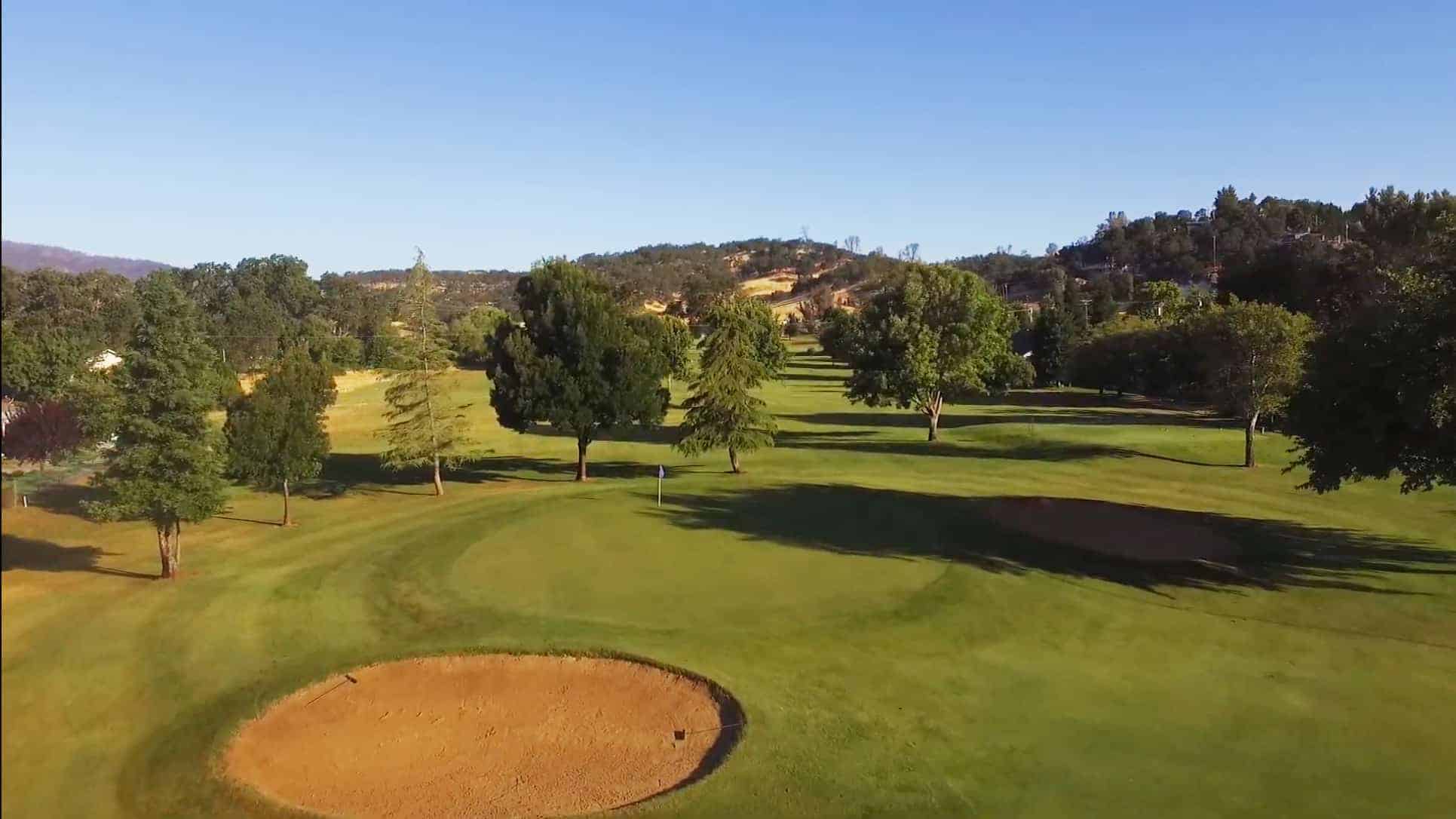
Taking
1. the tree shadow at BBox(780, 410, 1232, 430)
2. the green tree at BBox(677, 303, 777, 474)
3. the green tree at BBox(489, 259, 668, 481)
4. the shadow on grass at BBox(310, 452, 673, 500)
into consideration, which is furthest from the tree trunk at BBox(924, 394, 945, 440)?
the green tree at BBox(489, 259, 668, 481)

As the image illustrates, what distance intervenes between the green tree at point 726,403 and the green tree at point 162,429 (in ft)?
90.7

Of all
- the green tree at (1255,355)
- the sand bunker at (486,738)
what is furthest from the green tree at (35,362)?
the green tree at (1255,355)

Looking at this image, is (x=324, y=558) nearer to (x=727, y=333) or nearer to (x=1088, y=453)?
(x=727, y=333)

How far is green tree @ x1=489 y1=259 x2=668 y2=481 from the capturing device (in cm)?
4775

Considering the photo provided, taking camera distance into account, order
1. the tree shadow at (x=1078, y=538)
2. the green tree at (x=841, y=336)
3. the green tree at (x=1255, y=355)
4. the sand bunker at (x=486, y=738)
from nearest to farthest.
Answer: the sand bunker at (x=486, y=738), the tree shadow at (x=1078, y=538), the green tree at (x=1255, y=355), the green tree at (x=841, y=336)

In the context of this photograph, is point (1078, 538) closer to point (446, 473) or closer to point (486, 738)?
point (486, 738)

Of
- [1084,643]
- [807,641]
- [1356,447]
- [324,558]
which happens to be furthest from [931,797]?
[324,558]

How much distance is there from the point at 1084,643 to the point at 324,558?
2554 centimetres

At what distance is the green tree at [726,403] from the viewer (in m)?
52.8

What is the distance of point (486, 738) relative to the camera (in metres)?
20.0

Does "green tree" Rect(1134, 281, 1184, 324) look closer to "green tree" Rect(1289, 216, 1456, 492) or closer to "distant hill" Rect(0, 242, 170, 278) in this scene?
"green tree" Rect(1289, 216, 1456, 492)

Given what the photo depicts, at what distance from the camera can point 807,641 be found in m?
25.3

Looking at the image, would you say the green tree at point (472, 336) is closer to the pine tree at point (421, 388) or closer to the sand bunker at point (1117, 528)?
the pine tree at point (421, 388)

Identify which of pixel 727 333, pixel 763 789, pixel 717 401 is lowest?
pixel 763 789
